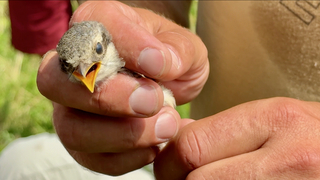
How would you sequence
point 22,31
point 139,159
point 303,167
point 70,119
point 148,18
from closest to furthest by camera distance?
1. point 303,167
2. point 70,119
3. point 139,159
4. point 148,18
5. point 22,31

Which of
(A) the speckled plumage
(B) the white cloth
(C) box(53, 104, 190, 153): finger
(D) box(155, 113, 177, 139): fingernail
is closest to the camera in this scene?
(A) the speckled plumage

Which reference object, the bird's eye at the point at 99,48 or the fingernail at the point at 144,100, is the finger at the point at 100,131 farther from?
the bird's eye at the point at 99,48

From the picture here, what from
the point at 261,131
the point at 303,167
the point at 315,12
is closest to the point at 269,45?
the point at 315,12

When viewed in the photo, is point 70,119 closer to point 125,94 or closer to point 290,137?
point 125,94

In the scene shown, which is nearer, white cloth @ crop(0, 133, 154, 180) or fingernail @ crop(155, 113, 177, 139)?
fingernail @ crop(155, 113, 177, 139)

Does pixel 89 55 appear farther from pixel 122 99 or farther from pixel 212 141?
pixel 212 141

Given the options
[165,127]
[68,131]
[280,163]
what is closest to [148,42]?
[165,127]

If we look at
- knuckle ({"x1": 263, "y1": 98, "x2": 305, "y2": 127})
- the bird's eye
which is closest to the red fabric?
the bird's eye

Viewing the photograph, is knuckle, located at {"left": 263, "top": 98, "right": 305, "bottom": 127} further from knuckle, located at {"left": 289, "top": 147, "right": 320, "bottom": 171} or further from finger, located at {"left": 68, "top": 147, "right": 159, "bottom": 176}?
finger, located at {"left": 68, "top": 147, "right": 159, "bottom": 176}
